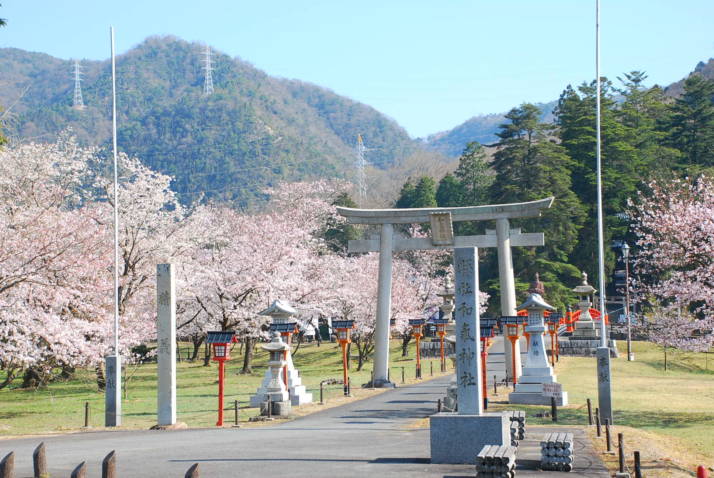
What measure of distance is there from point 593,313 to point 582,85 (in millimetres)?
31425

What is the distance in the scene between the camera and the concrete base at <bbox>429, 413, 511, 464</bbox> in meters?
12.6

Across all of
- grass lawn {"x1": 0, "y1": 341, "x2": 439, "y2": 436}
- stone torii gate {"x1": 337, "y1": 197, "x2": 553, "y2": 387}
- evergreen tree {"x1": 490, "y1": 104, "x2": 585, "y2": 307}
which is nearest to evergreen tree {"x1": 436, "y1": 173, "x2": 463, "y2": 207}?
evergreen tree {"x1": 490, "y1": 104, "x2": 585, "y2": 307}

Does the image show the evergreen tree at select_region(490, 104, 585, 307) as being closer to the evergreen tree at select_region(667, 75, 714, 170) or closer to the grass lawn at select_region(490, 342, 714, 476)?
the evergreen tree at select_region(667, 75, 714, 170)

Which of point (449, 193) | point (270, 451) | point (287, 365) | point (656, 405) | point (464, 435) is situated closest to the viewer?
point (464, 435)

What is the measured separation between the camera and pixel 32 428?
Answer: 21422mm

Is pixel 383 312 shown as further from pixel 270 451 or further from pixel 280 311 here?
pixel 270 451

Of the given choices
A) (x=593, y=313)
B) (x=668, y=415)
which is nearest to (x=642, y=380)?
(x=668, y=415)

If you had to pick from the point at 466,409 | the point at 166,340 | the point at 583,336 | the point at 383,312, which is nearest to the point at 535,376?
the point at 383,312

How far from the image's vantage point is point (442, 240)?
3025 centimetres

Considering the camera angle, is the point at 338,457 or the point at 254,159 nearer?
the point at 338,457

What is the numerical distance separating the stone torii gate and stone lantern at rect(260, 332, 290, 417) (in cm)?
648

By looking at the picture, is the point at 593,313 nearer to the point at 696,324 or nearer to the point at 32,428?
the point at 696,324

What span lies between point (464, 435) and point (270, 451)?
3985mm

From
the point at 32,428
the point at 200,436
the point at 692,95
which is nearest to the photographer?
the point at 200,436
